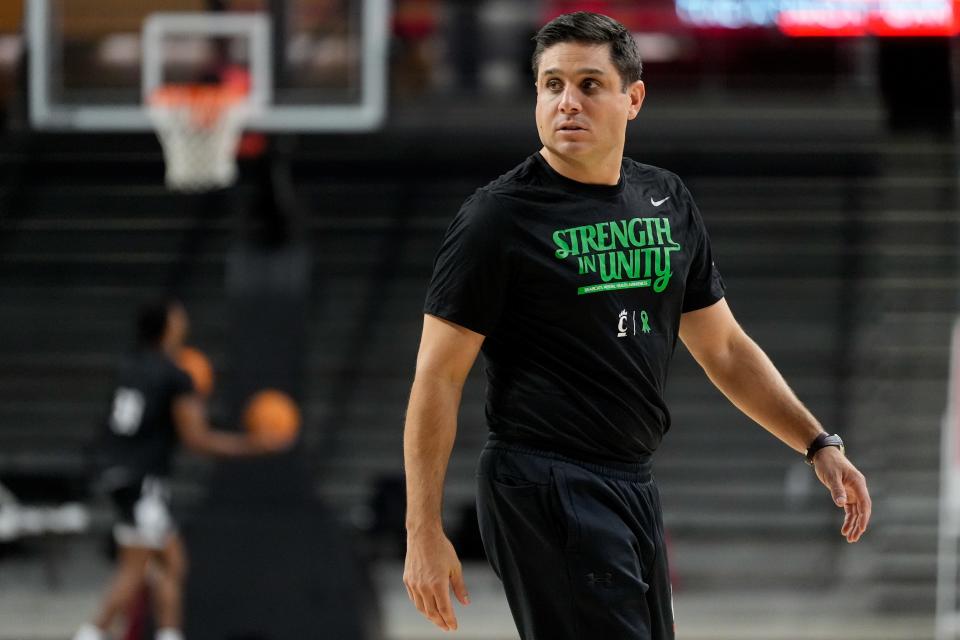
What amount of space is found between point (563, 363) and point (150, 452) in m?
4.92

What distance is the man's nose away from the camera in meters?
2.87

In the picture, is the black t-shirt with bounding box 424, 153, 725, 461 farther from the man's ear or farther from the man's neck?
the man's ear

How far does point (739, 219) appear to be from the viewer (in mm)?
13727

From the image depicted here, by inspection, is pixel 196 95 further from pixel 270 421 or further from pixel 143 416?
pixel 143 416

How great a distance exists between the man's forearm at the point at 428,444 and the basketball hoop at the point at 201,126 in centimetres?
781

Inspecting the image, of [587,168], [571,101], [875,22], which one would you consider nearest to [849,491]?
[587,168]

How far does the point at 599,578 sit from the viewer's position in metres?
2.88

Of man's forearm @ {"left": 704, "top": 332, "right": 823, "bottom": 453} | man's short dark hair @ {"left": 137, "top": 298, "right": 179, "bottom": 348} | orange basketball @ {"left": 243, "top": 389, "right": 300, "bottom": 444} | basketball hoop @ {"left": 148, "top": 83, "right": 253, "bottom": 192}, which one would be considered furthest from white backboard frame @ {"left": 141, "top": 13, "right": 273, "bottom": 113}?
man's forearm @ {"left": 704, "top": 332, "right": 823, "bottom": 453}

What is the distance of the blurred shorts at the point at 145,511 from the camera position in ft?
24.4

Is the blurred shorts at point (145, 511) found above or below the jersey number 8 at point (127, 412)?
below

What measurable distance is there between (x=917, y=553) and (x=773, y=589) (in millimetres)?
1036

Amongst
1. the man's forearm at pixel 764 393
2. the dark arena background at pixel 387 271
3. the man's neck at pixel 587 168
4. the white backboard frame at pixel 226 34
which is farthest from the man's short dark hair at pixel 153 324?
the man's neck at pixel 587 168

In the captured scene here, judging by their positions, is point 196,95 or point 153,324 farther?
point 196,95

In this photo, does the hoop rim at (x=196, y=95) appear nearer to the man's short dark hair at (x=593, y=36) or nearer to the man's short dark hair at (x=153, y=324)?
the man's short dark hair at (x=153, y=324)
